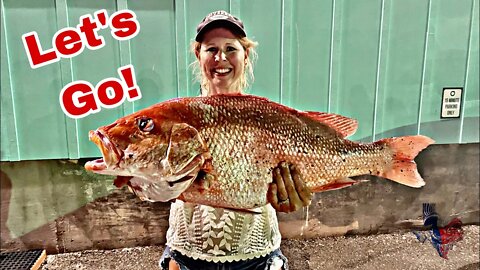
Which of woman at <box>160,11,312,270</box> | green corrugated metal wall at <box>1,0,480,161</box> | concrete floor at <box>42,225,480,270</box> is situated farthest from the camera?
concrete floor at <box>42,225,480,270</box>

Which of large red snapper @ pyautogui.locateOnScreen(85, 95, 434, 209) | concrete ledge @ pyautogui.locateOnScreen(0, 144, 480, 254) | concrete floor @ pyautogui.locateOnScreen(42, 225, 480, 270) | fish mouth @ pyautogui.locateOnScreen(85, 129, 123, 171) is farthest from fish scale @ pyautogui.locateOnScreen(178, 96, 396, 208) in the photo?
concrete ledge @ pyautogui.locateOnScreen(0, 144, 480, 254)

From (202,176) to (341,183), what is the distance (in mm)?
570

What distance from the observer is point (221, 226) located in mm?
1526

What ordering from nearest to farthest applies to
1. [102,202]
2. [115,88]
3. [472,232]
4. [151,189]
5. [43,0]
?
[151,189] < [43,0] < [115,88] < [102,202] < [472,232]

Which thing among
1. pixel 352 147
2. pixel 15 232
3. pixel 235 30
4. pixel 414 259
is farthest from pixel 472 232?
pixel 15 232

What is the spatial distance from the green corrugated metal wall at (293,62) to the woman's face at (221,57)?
1843 millimetres

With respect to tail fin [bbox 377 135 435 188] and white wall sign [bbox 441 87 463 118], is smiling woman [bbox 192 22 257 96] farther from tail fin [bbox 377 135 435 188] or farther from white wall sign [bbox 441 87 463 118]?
white wall sign [bbox 441 87 463 118]

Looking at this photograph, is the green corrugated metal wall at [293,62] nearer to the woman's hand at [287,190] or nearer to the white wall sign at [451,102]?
the white wall sign at [451,102]

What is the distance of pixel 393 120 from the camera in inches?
148

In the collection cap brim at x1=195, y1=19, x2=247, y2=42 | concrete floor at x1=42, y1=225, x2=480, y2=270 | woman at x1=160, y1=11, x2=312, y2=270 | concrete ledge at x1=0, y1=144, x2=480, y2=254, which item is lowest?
concrete floor at x1=42, y1=225, x2=480, y2=270

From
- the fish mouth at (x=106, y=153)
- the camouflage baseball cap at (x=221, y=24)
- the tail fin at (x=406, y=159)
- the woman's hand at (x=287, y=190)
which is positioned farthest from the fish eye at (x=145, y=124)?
the tail fin at (x=406, y=159)

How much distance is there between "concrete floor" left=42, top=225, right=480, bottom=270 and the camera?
3504 millimetres

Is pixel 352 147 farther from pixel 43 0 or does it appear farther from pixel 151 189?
pixel 43 0

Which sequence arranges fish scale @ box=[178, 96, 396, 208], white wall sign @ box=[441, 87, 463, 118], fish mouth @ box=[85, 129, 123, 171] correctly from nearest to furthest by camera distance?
fish mouth @ box=[85, 129, 123, 171]
fish scale @ box=[178, 96, 396, 208]
white wall sign @ box=[441, 87, 463, 118]
